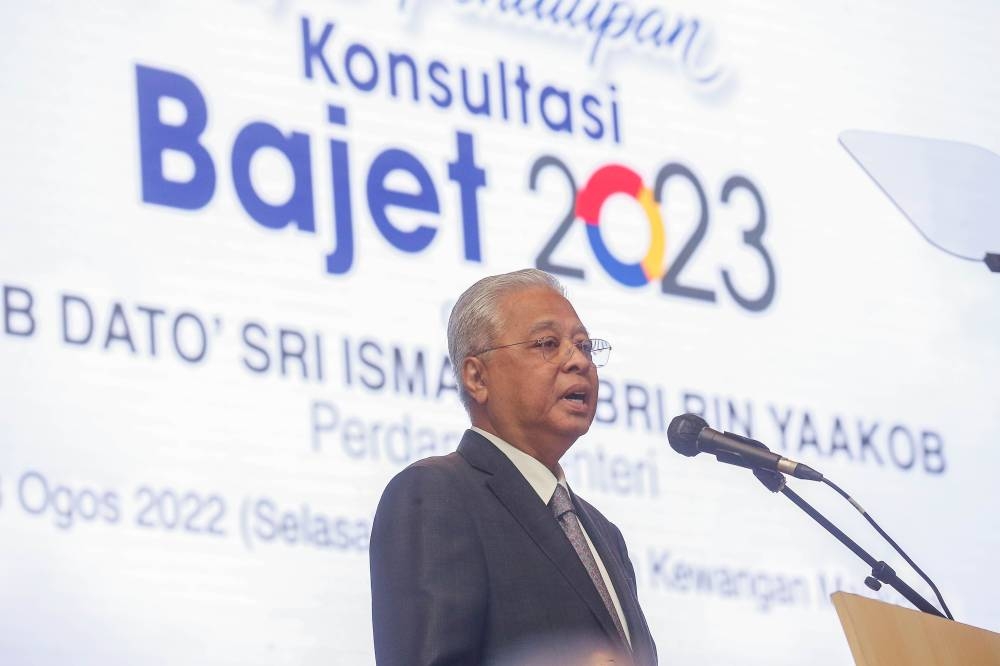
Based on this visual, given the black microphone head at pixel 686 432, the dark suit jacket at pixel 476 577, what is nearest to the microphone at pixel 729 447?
the black microphone head at pixel 686 432

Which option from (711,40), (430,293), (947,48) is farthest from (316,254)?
(947,48)

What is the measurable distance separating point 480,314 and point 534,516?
14.1 inches

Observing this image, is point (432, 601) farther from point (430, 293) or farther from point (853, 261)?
point (853, 261)

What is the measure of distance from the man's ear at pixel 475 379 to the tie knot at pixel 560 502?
0.18 metres

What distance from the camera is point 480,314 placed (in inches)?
108

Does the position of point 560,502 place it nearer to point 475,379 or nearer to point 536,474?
point 536,474

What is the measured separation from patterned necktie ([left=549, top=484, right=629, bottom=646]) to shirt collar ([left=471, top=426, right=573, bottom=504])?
0.01 meters

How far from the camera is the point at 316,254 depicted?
3900mm

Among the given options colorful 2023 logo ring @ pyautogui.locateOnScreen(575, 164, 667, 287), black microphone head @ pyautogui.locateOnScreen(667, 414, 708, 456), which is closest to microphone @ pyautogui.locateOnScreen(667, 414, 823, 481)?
black microphone head @ pyautogui.locateOnScreen(667, 414, 708, 456)

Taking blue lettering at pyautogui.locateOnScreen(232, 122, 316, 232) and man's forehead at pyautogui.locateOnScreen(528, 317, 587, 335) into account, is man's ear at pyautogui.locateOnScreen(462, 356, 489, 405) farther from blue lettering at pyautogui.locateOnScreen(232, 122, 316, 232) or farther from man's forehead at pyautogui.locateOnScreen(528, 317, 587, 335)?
blue lettering at pyautogui.locateOnScreen(232, 122, 316, 232)

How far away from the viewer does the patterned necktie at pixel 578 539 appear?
8.33 ft

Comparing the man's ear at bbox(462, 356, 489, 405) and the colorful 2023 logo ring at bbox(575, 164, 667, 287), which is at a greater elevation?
the colorful 2023 logo ring at bbox(575, 164, 667, 287)

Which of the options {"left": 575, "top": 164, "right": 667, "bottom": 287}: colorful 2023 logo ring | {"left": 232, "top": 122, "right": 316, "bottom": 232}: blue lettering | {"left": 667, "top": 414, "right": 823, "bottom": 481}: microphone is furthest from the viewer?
{"left": 575, "top": 164, "right": 667, "bottom": 287}: colorful 2023 logo ring

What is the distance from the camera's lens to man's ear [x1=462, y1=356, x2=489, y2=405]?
273 cm
